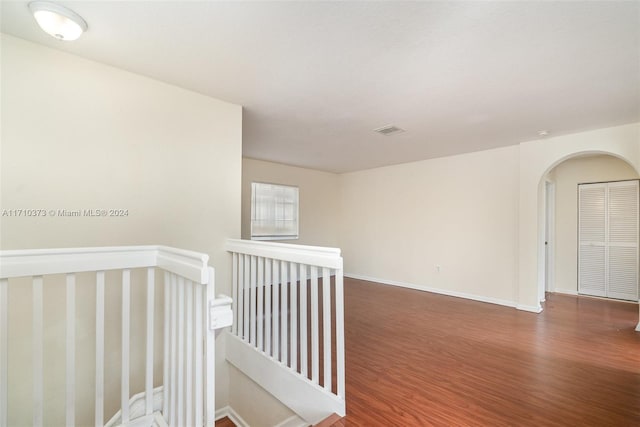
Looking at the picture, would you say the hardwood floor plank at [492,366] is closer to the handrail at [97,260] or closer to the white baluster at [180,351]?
the white baluster at [180,351]

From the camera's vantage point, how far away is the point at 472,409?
1.89 meters

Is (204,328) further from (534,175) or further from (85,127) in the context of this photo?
(534,175)

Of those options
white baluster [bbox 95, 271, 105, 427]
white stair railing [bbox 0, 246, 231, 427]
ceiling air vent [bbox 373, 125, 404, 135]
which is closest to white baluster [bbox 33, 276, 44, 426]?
white stair railing [bbox 0, 246, 231, 427]

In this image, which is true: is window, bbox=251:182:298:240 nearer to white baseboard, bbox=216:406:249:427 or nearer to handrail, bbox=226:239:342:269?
handrail, bbox=226:239:342:269

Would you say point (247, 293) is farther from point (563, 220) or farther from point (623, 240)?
point (623, 240)

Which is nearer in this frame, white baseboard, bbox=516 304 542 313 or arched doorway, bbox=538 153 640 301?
white baseboard, bbox=516 304 542 313

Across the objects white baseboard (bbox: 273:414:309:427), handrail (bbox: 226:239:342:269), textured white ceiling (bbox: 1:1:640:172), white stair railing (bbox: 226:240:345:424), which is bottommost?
white baseboard (bbox: 273:414:309:427)

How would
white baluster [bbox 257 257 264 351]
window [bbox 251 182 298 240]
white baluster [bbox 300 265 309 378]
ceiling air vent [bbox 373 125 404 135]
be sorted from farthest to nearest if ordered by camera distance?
window [bbox 251 182 298 240], ceiling air vent [bbox 373 125 404 135], white baluster [bbox 257 257 264 351], white baluster [bbox 300 265 309 378]

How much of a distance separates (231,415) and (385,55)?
3335 mm

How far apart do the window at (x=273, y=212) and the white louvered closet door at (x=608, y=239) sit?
17.4ft

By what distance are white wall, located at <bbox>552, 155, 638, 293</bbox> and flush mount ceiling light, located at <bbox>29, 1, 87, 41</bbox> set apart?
262 inches

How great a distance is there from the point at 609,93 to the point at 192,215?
154 inches

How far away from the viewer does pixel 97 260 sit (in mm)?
1476

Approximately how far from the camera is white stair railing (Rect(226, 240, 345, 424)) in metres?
1.77
